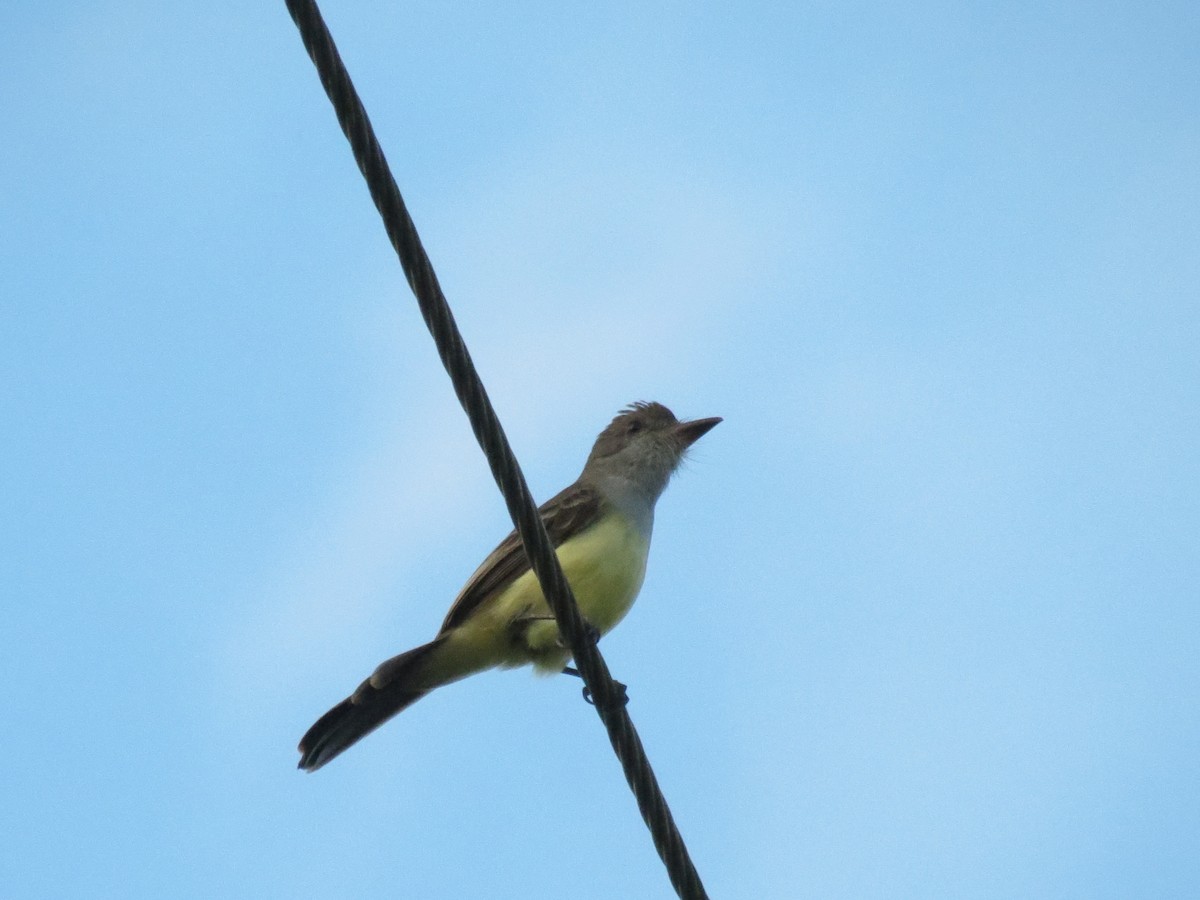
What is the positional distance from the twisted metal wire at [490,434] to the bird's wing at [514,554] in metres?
1.90

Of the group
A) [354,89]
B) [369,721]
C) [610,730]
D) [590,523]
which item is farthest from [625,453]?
[354,89]

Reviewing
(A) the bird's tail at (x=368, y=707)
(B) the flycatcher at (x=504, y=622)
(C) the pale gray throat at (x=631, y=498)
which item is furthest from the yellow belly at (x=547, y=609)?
(C) the pale gray throat at (x=631, y=498)

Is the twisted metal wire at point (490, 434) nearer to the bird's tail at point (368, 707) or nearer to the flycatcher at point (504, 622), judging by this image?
the flycatcher at point (504, 622)

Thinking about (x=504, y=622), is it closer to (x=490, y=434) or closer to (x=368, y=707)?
(x=368, y=707)

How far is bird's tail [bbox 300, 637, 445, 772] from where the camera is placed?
6551 mm

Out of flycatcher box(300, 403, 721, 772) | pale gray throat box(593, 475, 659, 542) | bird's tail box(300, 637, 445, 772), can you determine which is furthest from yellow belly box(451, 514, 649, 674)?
pale gray throat box(593, 475, 659, 542)

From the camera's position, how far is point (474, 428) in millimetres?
3875

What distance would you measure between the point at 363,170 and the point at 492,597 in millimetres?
3531

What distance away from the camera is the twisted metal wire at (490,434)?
339 cm

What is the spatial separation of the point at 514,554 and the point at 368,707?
1003mm

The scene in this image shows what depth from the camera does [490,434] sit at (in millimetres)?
3873

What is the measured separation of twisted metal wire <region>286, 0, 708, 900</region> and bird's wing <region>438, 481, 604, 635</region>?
190 centimetres

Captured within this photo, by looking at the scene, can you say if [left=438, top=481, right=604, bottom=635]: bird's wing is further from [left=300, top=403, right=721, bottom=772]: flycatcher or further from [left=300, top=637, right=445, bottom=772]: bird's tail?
[left=300, top=637, right=445, bottom=772]: bird's tail

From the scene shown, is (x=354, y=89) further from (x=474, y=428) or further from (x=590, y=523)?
(x=590, y=523)
